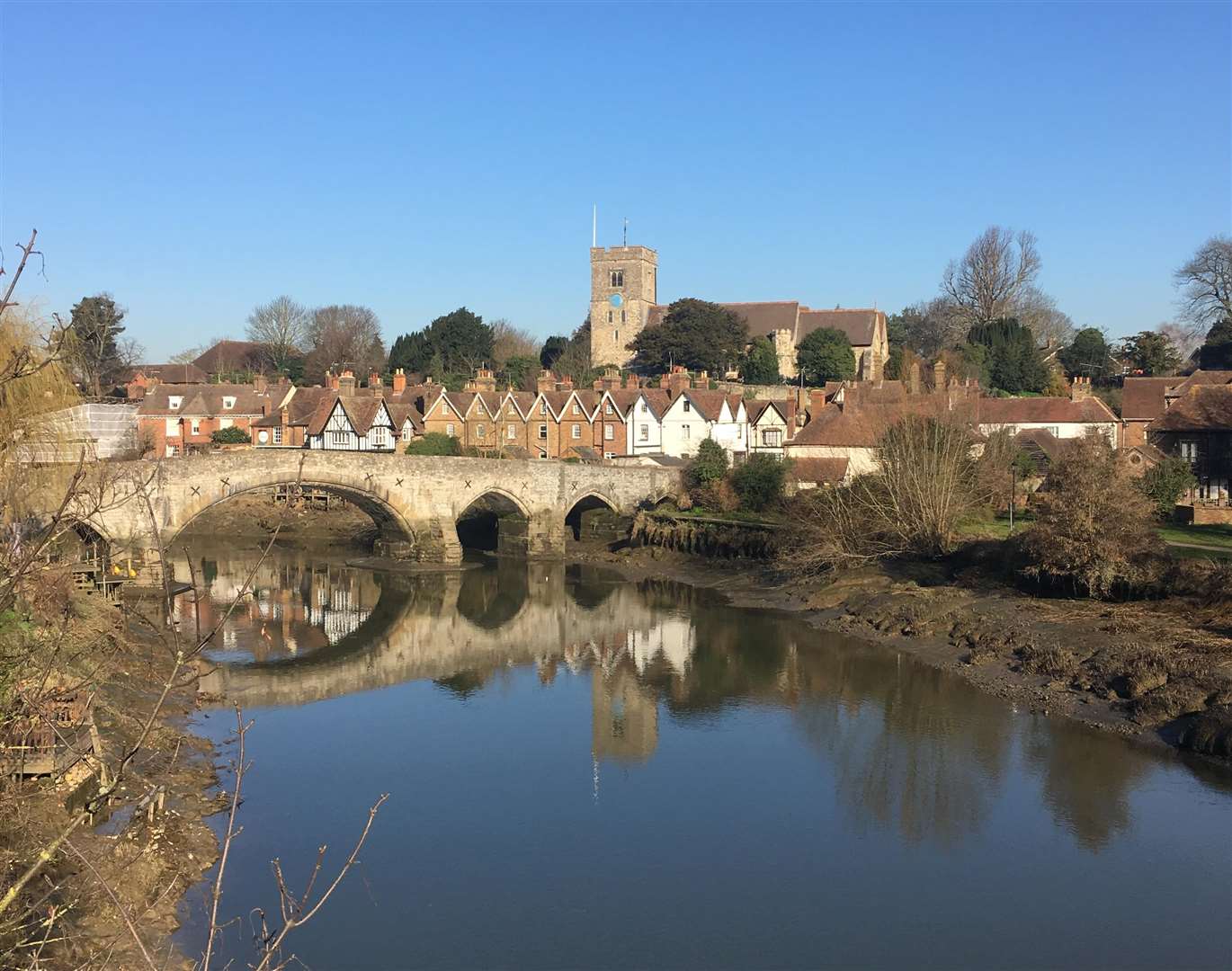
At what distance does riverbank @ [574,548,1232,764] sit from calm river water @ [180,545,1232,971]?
0.83m

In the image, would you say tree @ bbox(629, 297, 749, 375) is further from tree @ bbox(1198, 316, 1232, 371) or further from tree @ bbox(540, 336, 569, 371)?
tree @ bbox(1198, 316, 1232, 371)

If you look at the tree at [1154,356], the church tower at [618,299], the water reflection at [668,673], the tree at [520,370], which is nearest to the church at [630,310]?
the church tower at [618,299]

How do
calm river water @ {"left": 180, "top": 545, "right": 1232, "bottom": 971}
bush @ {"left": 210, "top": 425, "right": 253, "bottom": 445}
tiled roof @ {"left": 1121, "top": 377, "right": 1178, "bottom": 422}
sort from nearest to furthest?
calm river water @ {"left": 180, "top": 545, "right": 1232, "bottom": 971}, tiled roof @ {"left": 1121, "top": 377, "right": 1178, "bottom": 422}, bush @ {"left": 210, "top": 425, "right": 253, "bottom": 445}

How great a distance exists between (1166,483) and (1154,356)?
3089 centimetres

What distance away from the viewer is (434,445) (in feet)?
167

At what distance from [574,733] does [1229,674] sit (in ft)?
38.7

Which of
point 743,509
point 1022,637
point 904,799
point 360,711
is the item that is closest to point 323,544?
point 743,509

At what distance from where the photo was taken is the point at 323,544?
4650cm

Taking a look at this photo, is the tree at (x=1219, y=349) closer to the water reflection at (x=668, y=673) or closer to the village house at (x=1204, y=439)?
the village house at (x=1204, y=439)

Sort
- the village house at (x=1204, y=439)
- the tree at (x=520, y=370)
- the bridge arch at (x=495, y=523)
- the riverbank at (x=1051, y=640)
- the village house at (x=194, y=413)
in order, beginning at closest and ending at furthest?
1. the riverbank at (x=1051, y=640)
2. the village house at (x=1204, y=439)
3. the bridge arch at (x=495, y=523)
4. the village house at (x=194, y=413)
5. the tree at (x=520, y=370)

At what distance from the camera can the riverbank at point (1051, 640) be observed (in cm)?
2070

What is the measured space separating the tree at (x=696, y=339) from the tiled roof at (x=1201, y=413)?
28.7m

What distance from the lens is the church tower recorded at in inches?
3113

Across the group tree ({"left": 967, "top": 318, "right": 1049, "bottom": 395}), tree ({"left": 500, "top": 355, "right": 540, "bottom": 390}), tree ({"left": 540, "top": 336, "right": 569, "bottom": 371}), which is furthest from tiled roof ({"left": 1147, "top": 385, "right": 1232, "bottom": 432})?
tree ({"left": 540, "top": 336, "right": 569, "bottom": 371})
